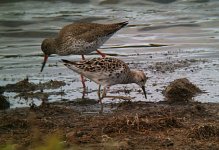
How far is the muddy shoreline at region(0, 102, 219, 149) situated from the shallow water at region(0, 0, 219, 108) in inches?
35.7

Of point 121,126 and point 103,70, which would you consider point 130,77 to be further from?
point 121,126

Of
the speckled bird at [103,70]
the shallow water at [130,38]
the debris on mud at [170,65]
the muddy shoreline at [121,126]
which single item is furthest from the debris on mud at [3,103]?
the debris on mud at [170,65]

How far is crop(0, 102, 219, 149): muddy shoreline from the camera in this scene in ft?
22.0

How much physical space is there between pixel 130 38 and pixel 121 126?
959 cm

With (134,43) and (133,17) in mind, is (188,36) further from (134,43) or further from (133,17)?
(133,17)

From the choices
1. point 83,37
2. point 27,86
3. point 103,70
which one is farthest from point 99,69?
point 83,37

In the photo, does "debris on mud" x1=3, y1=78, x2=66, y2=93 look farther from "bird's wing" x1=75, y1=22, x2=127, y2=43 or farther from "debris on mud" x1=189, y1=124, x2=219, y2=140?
"debris on mud" x1=189, y1=124, x2=219, y2=140

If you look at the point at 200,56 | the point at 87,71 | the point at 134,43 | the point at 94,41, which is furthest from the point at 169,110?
the point at 134,43

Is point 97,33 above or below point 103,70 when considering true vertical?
above

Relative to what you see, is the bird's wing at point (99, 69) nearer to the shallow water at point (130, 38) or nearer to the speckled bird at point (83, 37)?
the shallow water at point (130, 38)

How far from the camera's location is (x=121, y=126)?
733 centimetres

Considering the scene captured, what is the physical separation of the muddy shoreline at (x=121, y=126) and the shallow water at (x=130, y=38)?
35.7 inches

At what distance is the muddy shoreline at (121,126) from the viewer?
6.72 m

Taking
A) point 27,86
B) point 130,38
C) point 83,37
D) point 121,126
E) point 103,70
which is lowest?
point 130,38
